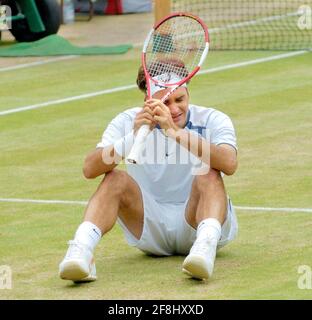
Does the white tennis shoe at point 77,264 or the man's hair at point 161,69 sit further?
the man's hair at point 161,69

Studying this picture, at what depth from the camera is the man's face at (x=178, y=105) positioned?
8.12 meters

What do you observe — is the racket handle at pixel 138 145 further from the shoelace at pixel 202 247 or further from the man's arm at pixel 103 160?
the shoelace at pixel 202 247

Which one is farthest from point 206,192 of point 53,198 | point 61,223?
point 53,198

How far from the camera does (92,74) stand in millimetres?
17609

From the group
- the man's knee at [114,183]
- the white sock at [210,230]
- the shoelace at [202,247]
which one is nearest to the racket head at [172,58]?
the man's knee at [114,183]

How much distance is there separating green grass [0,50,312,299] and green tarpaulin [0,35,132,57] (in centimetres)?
43

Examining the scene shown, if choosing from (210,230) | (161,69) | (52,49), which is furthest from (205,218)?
(52,49)

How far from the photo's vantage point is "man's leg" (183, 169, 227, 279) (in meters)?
7.63

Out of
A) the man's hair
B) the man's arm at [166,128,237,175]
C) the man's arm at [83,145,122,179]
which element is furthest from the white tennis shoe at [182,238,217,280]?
the man's hair

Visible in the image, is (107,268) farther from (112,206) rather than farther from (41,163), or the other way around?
(41,163)

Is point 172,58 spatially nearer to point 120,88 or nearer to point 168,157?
point 168,157

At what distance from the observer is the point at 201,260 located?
7.60 meters

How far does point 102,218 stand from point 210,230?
0.67 metres

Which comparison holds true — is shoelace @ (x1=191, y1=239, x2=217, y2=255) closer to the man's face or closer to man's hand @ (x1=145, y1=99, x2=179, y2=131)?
man's hand @ (x1=145, y1=99, x2=179, y2=131)
